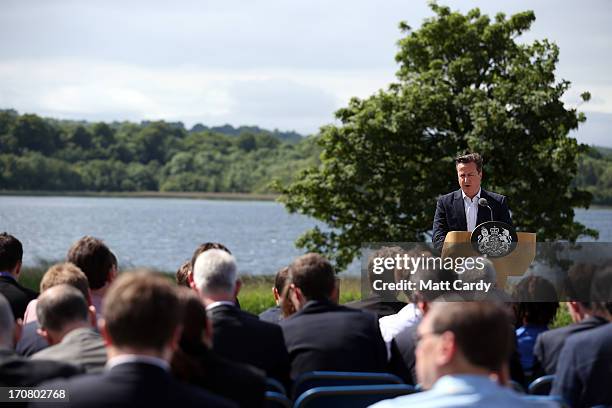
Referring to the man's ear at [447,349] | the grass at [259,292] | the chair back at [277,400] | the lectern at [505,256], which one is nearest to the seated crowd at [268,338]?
the man's ear at [447,349]

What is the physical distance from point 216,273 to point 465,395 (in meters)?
2.01

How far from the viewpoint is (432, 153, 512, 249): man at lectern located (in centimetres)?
738

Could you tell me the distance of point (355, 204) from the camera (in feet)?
83.7

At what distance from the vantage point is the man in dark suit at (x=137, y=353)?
3.03 m

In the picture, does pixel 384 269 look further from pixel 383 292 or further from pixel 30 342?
pixel 30 342

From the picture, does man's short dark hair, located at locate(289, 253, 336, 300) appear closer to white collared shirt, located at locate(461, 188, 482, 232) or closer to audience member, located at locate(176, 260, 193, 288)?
audience member, located at locate(176, 260, 193, 288)

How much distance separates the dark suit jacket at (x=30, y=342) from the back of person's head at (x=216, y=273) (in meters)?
0.88

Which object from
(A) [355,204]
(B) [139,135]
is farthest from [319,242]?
(B) [139,135]

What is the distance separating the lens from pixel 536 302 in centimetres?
545

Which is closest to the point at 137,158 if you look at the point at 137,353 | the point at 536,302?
the point at 536,302

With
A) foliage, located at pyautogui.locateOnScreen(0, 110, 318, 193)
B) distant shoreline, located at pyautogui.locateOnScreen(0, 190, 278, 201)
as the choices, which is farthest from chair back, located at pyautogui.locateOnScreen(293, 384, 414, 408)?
distant shoreline, located at pyautogui.locateOnScreen(0, 190, 278, 201)

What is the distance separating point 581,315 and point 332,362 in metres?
1.36

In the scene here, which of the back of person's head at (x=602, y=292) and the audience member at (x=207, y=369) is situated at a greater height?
the back of person's head at (x=602, y=292)

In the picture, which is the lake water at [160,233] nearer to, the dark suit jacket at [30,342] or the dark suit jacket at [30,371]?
the dark suit jacket at [30,342]
